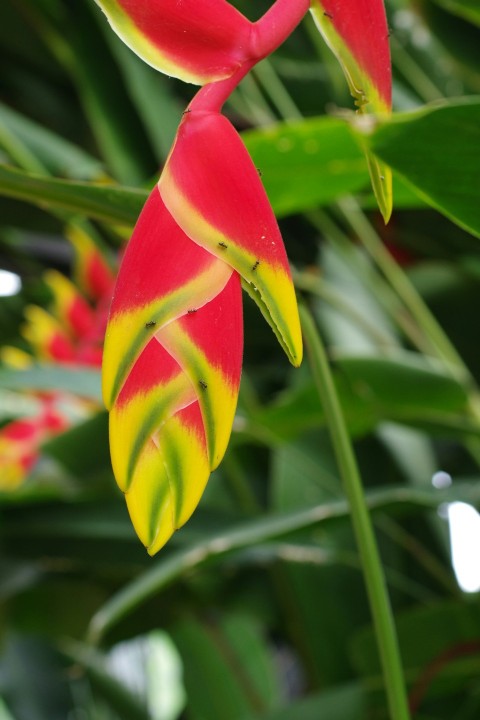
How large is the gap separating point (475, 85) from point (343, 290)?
17 centimetres

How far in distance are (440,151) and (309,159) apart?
0.46 feet

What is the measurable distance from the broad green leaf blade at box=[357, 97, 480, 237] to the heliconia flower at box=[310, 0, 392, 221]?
28mm

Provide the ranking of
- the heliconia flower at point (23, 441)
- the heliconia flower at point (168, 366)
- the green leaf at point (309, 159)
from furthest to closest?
1. the heliconia flower at point (23, 441)
2. the green leaf at point (309, 159)
3. the heliconia flower at point (168, 366)

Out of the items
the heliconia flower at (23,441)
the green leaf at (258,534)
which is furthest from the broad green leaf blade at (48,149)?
the green leaf at (258,534)

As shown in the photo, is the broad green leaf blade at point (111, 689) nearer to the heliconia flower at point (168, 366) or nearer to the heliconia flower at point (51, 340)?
the heliconia flower at point (51, 340)

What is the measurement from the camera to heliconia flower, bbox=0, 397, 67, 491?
1.81ft

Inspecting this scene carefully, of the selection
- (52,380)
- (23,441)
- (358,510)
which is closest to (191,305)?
(358,510)

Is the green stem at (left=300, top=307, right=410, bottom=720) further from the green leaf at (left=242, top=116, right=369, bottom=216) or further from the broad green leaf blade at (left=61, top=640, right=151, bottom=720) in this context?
the broad green leaf blade at (left=61, top=640, right=151, bottom=720)

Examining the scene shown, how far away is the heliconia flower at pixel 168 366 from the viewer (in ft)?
0.44

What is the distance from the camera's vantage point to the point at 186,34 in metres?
0.14

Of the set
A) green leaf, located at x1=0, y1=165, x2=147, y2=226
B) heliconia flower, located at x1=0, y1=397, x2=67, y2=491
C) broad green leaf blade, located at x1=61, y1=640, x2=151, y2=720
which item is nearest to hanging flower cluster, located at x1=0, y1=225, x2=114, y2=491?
heliconia flower, located at x1=0, y1=397, x2=67, y2=491

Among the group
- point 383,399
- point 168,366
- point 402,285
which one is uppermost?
point 402,285

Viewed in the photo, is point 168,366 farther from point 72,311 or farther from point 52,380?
point 72,311

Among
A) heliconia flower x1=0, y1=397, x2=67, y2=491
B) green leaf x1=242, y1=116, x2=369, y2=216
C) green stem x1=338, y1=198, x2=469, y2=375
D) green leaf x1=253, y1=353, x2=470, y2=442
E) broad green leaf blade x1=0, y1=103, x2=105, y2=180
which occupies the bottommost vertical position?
green leaf x1=253, y1=353, x2=470, y2=442
